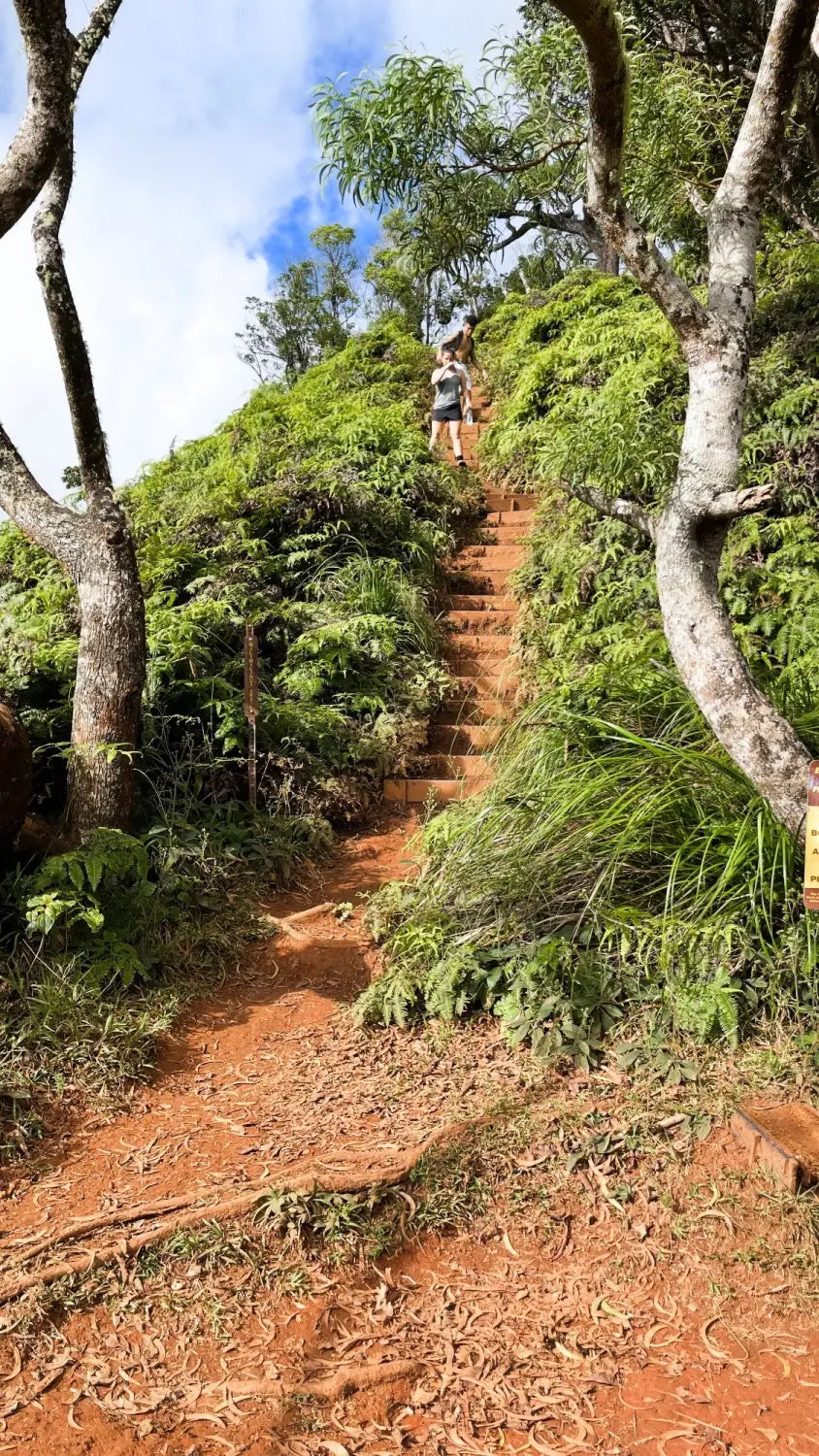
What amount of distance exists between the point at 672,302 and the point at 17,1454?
4.42 meters

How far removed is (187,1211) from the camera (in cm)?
295

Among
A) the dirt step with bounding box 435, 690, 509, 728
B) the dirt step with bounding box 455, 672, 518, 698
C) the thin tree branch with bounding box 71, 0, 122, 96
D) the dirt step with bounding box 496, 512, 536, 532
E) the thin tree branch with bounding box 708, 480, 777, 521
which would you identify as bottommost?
the dirt step with bounding box 435, 690, 509, 728

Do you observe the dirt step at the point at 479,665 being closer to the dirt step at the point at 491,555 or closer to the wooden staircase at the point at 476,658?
the wooden staircase at the point at 476,658

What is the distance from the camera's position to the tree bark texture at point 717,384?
3.58 m

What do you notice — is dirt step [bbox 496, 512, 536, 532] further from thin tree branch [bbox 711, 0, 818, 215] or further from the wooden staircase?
thin tree branch [bbox 711, 0, 818, 215]

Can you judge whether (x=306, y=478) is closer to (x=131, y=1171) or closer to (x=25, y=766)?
(x=25, y=766)

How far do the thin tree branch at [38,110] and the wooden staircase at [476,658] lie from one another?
3.63 m

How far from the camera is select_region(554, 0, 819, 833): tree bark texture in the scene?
3584 millimetres

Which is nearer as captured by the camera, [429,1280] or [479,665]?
[429,1280]

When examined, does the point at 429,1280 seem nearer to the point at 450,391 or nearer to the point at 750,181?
the point at 750,181

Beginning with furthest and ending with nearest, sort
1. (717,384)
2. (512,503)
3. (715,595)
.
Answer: (512,503), (717,384), (715,595)

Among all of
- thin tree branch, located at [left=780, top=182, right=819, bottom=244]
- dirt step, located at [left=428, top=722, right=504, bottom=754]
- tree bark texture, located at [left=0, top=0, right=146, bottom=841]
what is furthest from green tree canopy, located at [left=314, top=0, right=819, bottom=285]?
dirt step, located at [left=428, top=722, right=504, bottom=754]

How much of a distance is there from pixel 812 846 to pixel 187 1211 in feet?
7.43

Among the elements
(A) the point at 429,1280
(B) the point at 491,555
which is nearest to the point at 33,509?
(A) the point at 429,1280
